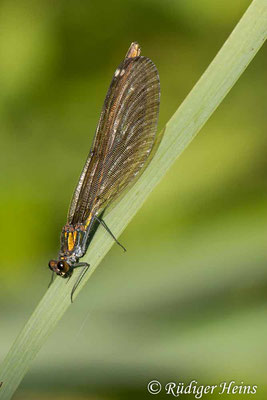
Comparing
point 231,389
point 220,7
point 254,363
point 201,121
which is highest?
point 220,7

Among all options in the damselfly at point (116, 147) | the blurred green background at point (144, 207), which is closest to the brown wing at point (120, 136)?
the damselfly at point (116, 147)

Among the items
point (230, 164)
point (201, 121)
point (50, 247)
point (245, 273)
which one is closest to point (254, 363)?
point (245, 273)

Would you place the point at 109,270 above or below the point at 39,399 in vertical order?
above

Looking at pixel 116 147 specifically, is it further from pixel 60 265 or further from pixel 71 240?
pixel 60 265

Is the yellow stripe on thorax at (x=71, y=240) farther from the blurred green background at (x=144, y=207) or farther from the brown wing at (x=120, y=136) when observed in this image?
the blurred green background at (x=144, y=207)

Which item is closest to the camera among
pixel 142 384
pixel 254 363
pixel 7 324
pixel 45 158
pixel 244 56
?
pixel 244 56

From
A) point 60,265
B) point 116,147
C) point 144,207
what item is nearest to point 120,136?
point 116,147

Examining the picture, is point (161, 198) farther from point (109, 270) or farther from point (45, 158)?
point (45, 158)

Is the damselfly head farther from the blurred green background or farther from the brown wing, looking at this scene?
the blurred green background

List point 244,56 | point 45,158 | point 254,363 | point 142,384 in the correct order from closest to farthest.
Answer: point 244,56, point 142,384, point 254,363, point 45,158
